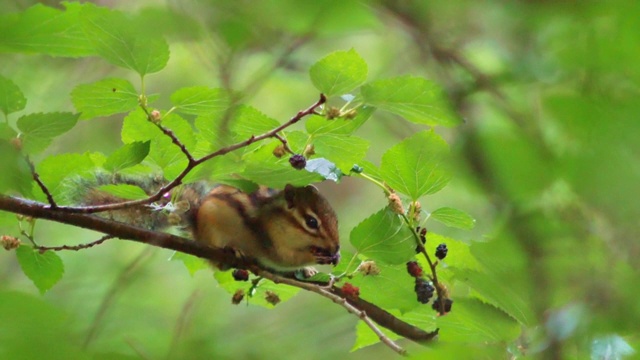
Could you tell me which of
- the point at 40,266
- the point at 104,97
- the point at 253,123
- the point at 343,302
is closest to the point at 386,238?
the point at 343,302

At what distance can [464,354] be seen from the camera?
682 mm

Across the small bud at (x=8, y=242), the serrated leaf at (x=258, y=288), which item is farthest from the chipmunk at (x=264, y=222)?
the small bud at (x=8, y=242)

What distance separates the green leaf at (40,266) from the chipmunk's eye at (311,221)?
77 cm

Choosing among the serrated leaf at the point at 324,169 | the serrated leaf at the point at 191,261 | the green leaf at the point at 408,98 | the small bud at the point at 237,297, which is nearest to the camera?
the green leaf at the point at 408,98

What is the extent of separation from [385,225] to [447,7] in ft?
4.01

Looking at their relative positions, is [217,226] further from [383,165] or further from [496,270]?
[496,270]

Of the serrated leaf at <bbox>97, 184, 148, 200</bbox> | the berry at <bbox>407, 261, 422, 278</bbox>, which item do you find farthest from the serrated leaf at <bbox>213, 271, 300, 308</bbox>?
the serrated leaf at <bbox>97, 184, 148, 200</bbox>

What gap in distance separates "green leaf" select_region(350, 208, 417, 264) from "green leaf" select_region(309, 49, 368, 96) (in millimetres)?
381

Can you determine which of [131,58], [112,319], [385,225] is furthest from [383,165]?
[112,319]

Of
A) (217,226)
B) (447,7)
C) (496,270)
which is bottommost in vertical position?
(217,226)

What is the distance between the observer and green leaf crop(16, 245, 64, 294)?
1748 millimetres

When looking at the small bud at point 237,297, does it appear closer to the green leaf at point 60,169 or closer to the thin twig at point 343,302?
the thin twig at point 343,302

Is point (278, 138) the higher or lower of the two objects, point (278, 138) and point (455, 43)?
the lower

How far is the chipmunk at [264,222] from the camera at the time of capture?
2.19 metres
